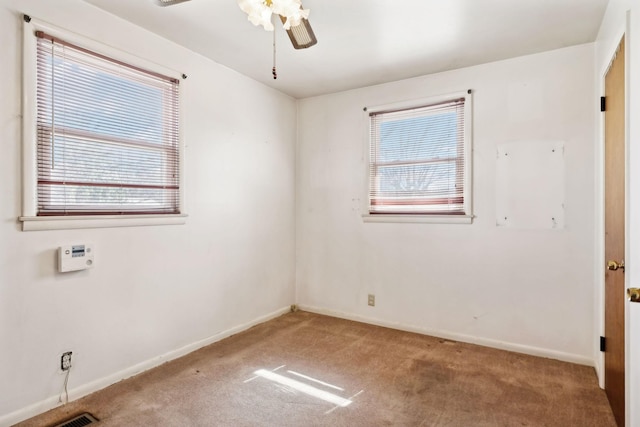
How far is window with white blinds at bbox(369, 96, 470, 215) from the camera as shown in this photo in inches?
128

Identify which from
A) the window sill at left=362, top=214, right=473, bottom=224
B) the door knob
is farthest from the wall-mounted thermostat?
the door knob

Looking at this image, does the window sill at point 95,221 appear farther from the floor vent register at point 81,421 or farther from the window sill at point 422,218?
the window sill at point 422,218

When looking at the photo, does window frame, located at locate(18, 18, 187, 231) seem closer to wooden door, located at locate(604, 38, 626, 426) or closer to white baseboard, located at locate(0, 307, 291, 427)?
white baseboard, located at locate(0, 307, 291, 427)

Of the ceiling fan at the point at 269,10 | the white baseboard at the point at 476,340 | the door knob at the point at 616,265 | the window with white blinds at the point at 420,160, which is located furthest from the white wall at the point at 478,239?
the ceiling fan at the point at 269,10

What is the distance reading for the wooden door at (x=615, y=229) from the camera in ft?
6.17

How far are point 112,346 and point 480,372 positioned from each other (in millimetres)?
2628

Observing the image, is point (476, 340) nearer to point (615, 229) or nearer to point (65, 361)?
point (615, 229)

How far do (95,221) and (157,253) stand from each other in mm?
515

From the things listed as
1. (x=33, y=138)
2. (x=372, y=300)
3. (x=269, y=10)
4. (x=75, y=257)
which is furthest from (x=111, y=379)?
(x=269, y=10)

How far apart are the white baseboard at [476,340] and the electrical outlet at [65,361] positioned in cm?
242

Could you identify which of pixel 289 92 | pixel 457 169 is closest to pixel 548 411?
pixel 457 169

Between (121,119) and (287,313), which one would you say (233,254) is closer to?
(287,313)

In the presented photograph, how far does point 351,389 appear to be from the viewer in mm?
2402

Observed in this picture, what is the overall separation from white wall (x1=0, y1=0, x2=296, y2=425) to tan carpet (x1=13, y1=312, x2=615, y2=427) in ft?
0.82
